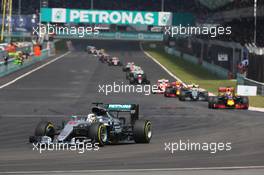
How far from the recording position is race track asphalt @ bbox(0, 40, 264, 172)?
17672mm

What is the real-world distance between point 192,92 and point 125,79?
20138mm

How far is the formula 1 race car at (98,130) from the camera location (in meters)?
20.3

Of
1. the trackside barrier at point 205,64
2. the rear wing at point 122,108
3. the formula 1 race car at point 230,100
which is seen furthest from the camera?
the trackside barrier at point 205,64

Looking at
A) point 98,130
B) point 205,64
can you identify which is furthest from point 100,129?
point 205,64

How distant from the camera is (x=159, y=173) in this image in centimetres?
1566

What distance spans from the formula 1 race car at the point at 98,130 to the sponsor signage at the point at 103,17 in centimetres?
9758

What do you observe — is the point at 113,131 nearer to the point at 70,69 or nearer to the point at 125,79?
the point at 125,79

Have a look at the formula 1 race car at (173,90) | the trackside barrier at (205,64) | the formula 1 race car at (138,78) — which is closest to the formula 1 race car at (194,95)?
the formula 1 race car at (173,90)

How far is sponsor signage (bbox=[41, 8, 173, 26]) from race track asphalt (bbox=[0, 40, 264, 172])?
2316 inches

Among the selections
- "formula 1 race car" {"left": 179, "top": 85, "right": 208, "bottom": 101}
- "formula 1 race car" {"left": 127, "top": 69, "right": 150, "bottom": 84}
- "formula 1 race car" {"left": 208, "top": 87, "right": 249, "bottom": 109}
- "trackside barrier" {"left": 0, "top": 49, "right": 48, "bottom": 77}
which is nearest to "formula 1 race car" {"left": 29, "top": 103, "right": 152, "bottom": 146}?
"formula 1 race car" {"left": 208, "top": 87, "right": 249, "bottom": 109}

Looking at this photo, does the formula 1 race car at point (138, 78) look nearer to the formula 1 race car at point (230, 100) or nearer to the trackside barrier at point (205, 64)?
the trackside barrier at point (205, 64)

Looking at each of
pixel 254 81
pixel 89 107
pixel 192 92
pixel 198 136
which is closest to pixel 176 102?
pixel 192 92

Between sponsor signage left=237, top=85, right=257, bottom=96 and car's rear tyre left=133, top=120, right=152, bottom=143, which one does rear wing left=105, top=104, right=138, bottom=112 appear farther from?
sponsor signage left=237, top=85, right=257, bottom=96

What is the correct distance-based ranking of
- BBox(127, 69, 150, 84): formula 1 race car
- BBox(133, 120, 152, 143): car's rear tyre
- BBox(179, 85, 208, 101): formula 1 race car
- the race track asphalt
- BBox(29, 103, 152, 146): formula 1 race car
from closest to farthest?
the race track asphalt
BBox(29, 103, 152, 146): formula 1 race car
BBox(133, 120, 152, 143): car's rear tyre
BBox(179, 85, 208, 101): formula 1 race car
BBox(127, 69, 150, 84): formula 1 race car
